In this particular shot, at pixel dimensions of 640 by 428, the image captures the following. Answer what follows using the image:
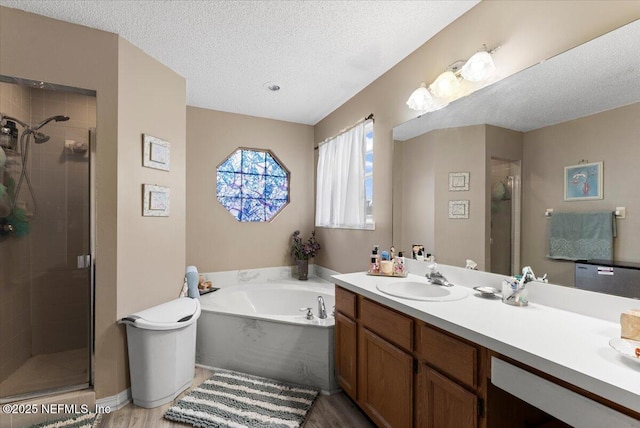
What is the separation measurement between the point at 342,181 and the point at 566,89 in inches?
76.5

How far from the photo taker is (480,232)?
167cm

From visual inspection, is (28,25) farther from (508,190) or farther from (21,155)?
(508,190)

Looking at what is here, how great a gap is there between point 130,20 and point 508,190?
8.28 ft

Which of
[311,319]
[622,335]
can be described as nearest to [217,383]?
[311,319]

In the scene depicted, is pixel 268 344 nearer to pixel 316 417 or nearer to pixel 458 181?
pixel 316 417

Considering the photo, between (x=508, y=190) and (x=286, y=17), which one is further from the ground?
(x=286, y=17)

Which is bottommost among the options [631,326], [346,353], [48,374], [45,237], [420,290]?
[48,374]

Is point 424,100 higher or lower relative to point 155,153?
higher

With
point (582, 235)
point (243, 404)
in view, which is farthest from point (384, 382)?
point (582, 235)

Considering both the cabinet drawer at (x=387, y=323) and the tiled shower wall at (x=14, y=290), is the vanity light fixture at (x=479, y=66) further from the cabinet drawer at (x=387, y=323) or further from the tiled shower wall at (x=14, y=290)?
the tiled shower wall at (x=14, y=290)

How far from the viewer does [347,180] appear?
2941 millimetres

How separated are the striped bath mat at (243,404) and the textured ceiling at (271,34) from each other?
99.0 inches

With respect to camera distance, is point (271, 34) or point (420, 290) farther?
point (271, 34)

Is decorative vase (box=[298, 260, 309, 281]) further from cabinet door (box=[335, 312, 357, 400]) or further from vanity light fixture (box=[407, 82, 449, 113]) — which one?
vanity light fixture (box=[407, 82, 449, 113])
